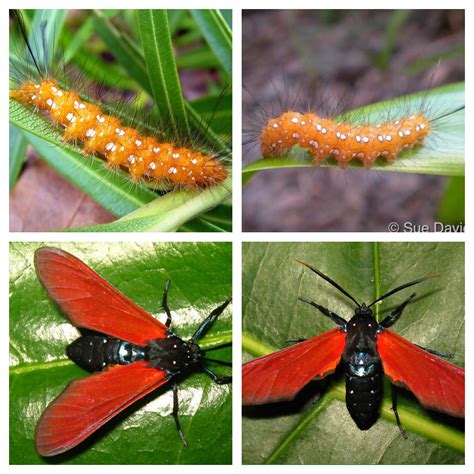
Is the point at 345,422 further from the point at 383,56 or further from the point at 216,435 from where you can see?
the point at 383,56

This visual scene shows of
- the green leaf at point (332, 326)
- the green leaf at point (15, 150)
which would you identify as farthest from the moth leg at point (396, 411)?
the green leaf at point (15, 150)

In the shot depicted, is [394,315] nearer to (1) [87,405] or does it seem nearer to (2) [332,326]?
(2) [332,326]

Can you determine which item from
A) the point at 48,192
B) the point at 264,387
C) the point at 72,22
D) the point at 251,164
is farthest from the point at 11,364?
the point at 72,22

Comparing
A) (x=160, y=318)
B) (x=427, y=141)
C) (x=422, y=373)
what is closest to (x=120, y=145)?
(x=160, y=318)

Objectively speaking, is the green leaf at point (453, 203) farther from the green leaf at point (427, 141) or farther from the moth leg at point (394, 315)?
the moth leg at point (394, 315)

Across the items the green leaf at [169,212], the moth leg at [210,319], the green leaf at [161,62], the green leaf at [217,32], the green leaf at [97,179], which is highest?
the green leaf at [217,32]

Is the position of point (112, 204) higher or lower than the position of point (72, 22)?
lower
